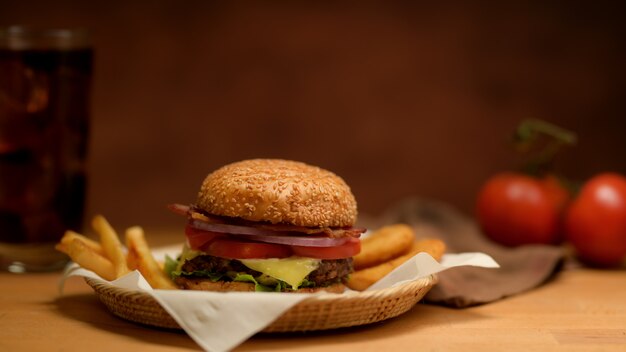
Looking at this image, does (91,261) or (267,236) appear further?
(91,261)

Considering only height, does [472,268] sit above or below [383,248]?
below

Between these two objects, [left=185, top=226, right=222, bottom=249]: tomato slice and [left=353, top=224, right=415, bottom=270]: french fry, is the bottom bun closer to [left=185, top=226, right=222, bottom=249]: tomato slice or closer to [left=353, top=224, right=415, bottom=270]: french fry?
[left=185, top=226, right=222, bottom=249]: tomato slice

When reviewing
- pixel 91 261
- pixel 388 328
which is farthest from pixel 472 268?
pixel 91 261

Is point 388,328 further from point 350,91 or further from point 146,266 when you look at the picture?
point 350,91

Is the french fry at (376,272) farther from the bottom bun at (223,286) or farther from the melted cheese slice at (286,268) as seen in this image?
the melted cheese slice at (286,268)

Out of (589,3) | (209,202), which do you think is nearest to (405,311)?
(209,202)

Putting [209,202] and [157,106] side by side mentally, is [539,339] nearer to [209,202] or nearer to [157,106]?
[209,202]

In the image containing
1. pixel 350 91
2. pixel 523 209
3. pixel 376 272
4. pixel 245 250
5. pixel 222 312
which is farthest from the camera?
pixel 350 91
